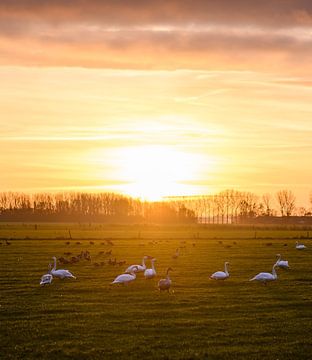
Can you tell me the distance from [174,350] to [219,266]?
2144 centimetres

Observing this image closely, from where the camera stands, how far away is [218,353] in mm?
14664

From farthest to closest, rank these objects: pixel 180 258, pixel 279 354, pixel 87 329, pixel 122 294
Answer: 1. pixel 180 258
2. pixel 122 294
3. pixel 87 329
4. pixel 279 354

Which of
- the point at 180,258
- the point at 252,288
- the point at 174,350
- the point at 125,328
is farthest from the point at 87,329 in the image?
the point at 180,258

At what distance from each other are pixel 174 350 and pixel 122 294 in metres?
9.40

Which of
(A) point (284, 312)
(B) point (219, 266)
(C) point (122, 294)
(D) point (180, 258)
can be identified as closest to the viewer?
(A) point (284, 312)

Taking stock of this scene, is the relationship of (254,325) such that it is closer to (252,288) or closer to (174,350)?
(174,350)

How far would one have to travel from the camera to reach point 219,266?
36156 millimetres

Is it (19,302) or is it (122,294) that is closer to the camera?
(19,302)

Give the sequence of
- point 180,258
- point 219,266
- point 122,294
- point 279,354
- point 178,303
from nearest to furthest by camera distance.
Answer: point 279,354 < point 178,303 < point 122,294 < point 219,266 < point 180,258

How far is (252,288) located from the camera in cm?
2575

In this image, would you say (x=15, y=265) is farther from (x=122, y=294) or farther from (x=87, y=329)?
(x=87, y=329)

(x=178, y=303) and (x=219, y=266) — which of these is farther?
(x=219, y=266)

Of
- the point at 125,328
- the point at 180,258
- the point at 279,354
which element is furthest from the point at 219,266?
the point at 279,354

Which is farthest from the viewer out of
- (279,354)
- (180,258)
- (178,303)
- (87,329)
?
(180,258)
